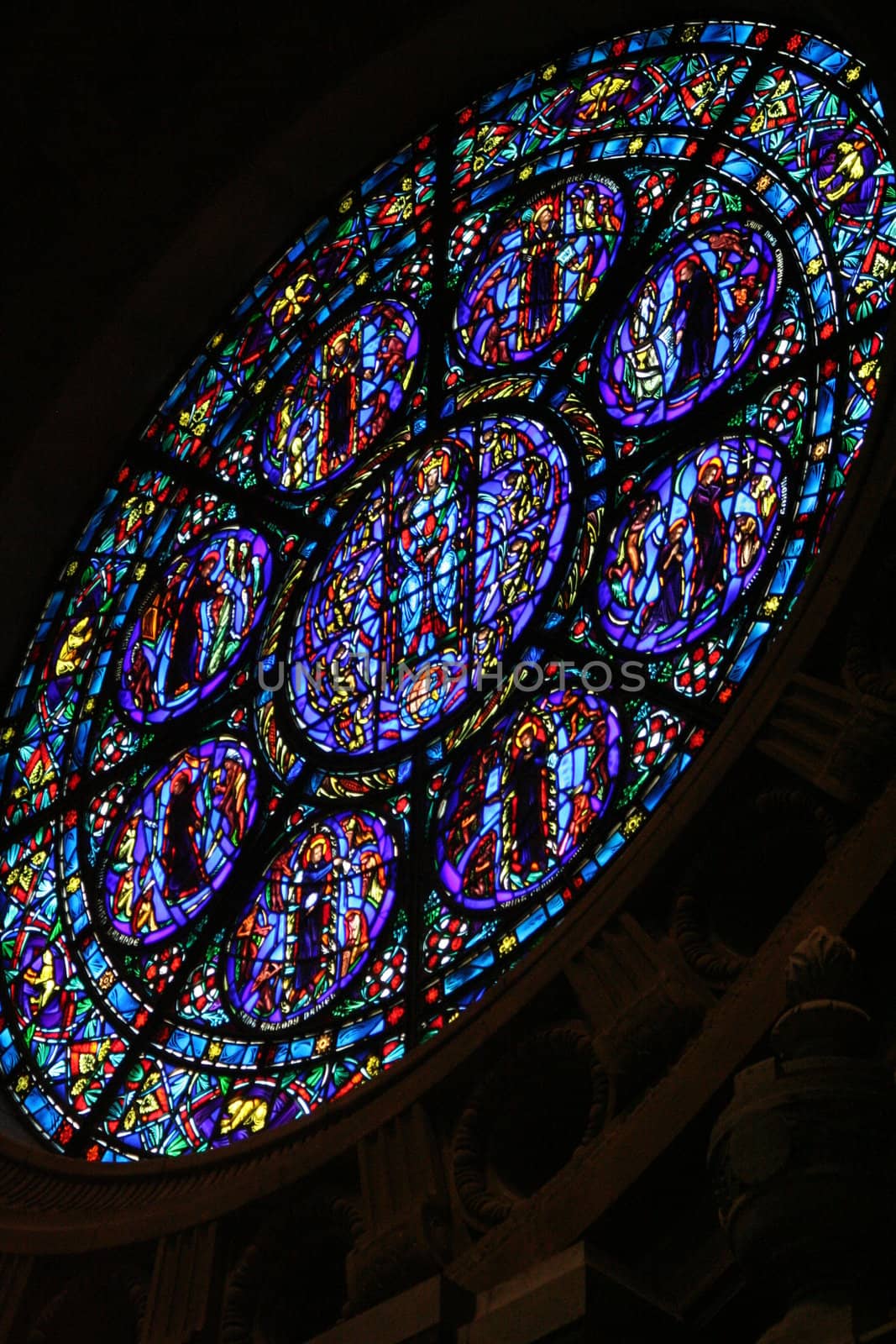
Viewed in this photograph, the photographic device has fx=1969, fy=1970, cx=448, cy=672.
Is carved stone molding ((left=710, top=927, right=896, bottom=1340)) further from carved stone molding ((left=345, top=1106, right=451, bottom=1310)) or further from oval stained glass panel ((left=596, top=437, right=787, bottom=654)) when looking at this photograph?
oval stained glass panel ((left=596, top=437, right=787, bottom=654))

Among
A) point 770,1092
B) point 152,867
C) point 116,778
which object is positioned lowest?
point 770,1092

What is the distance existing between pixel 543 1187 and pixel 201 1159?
145 cm

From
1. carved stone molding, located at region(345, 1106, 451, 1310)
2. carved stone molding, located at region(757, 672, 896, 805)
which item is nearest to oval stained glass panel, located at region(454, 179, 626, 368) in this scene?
carved stone molding, located at region(757, 672, 896, 805)

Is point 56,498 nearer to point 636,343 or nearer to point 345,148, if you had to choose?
point 345,148

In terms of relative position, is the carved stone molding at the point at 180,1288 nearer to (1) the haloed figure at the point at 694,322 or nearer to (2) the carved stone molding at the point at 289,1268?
(2) the carved stone molding at the point at 289,1268

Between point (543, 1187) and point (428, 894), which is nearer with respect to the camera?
point (543, 1187)

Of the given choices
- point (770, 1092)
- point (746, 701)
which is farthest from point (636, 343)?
point (770, 1092)

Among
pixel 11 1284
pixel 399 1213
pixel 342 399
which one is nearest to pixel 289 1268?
pixel 399 1213

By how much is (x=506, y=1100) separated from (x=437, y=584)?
2.53 metres

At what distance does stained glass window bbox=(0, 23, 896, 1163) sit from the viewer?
669 cm

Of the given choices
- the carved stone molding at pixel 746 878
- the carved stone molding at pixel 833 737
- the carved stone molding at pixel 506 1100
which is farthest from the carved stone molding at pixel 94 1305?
the carved stone molding at pixel 833 737

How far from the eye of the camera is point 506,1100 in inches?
231

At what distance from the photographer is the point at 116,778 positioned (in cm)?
848

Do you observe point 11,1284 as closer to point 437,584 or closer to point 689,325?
point 437,584
